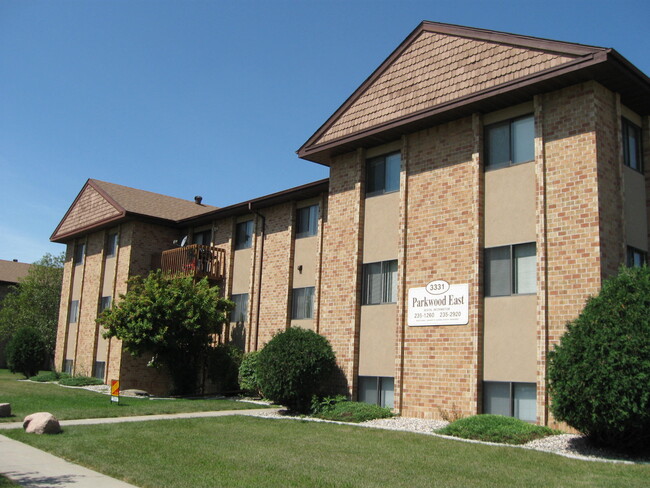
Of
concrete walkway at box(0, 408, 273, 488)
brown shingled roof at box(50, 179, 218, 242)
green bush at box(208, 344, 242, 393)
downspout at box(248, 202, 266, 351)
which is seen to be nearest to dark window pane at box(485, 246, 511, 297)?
concrete walkway at box(0, 408, 273, 488)

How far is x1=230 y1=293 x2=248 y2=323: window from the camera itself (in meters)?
24.4

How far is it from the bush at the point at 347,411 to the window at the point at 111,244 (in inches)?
647

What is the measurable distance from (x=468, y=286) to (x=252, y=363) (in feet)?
29.8

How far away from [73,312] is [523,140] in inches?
1008

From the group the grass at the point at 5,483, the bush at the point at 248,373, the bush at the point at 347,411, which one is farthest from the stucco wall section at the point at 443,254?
the grass at the point at 5,483

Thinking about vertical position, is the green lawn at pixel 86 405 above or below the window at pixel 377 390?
below

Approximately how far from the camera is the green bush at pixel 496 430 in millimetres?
12422

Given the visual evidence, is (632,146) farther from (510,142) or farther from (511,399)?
(511,399)

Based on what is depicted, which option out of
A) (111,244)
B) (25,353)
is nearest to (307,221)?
(111,244)

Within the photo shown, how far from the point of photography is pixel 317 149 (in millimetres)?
19609

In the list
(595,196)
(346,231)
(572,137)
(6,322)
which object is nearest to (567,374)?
(595,196)

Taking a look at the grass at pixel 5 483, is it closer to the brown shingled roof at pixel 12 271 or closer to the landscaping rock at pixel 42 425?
the landscaping rock at pixel 42 425

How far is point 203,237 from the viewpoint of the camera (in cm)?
2769

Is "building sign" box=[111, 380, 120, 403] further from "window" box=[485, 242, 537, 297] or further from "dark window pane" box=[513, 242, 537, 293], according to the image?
"dark window pane" box=[513, 242, 537, 293]
